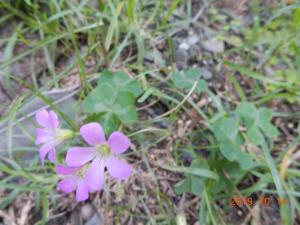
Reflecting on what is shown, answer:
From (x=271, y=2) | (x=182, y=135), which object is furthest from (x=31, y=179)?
(x=271, y=2)

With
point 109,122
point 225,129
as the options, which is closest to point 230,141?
point 225,129

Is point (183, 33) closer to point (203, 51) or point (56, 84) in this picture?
point (203, 51)

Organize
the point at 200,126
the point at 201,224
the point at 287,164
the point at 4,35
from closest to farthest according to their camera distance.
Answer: the point at 201,224 → the point at 287,164 → the point at 200,126 → the point at 4,35

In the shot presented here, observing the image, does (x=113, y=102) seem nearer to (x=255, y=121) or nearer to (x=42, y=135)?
(x=42, y=135)

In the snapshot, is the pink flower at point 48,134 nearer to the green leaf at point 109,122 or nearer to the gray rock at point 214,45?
the green leaf at point 109,122

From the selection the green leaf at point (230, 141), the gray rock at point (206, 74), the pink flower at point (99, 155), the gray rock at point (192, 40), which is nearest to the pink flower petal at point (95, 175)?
the pink flower at point (99, 155)

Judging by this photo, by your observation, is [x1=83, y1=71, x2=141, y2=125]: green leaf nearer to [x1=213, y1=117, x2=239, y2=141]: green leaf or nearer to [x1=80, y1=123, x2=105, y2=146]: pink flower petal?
[x1=80, y1=123, x2=105, y2=146]: pink flower petal
